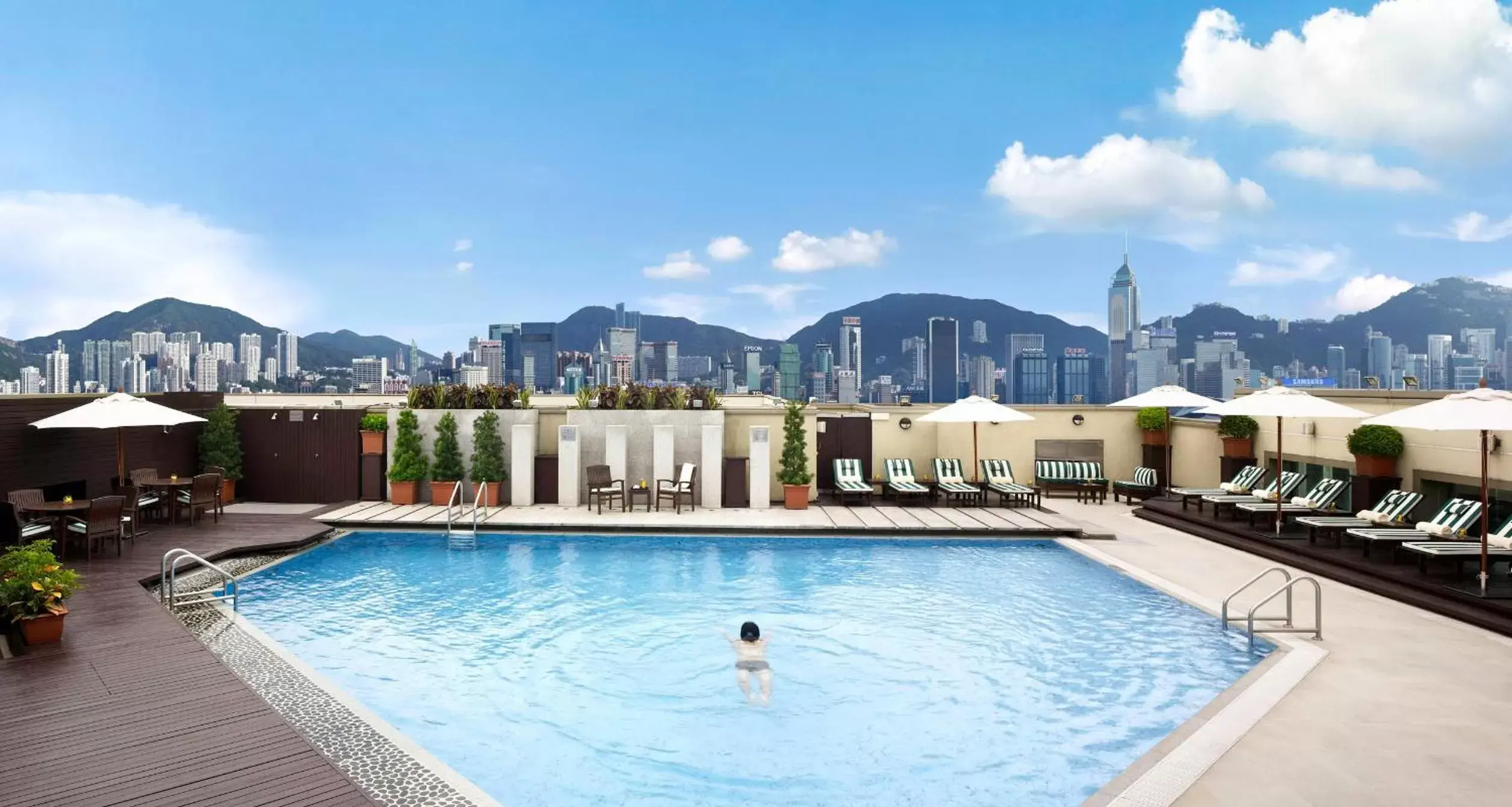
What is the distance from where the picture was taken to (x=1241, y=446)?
586 inches

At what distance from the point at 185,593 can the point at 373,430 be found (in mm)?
6781

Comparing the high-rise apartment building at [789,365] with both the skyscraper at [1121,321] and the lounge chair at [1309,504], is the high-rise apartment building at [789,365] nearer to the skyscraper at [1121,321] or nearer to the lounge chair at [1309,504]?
the skyscraper at [1121,321]

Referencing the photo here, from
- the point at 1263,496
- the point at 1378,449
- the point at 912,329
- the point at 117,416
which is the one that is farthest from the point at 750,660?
the point at 912,329

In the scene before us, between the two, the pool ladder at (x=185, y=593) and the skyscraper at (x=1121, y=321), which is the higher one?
the skyscraper at (x=1121, y=321)

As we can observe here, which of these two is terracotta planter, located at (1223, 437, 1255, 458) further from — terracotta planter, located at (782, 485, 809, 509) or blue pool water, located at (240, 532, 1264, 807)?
terracotta planter, located at (782, 485, 809, 509)

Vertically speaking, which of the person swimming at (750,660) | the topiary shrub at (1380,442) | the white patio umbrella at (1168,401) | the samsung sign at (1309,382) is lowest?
the person swimming at (750,660)

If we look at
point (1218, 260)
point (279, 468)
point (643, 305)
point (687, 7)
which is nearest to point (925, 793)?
point (279, 468)

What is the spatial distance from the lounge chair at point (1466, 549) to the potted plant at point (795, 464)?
8.73 m

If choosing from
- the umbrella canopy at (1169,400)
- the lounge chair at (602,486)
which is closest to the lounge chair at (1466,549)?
the umbrella canopy at (1169,400)

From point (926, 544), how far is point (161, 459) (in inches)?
529

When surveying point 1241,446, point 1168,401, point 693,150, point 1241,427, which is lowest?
point 1241,446

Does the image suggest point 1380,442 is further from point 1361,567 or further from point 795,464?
point 795,464

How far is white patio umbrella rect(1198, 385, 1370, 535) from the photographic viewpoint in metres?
11.0

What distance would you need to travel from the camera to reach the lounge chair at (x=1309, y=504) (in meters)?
12.0
